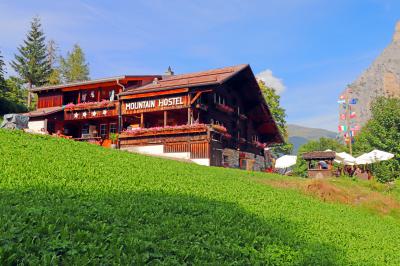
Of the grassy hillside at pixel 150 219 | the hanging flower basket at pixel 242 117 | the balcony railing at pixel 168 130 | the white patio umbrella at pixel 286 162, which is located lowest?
the grassy hillside at pixel 150 219

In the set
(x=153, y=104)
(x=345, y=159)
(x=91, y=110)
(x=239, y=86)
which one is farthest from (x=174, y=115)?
(x=345, y=159)

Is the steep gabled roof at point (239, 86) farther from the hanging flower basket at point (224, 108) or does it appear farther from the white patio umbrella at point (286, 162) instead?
the white patio umbrella at point (286, 162)

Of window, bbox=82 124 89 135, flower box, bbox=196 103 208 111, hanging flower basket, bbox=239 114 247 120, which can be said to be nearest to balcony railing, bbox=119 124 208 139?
flower box, bbox=196 103 208 111

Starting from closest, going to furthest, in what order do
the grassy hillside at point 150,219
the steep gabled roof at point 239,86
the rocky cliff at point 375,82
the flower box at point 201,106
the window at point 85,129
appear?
the grassy hillside at point 150,219 < the flower box at point 201,106 < the steep gabled roof at point 239,86 < the window at point 85,129 < the rocky cliff at point 375,82

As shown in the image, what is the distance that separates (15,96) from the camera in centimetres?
5228

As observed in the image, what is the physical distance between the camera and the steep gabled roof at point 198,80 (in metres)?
27.4

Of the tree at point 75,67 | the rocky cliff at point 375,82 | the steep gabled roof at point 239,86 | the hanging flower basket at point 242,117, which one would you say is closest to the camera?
the steep gabled roof at point 239,86

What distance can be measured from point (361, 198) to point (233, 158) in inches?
548

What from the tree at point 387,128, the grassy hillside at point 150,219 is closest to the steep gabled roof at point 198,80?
the grassy hillside at point 150,219

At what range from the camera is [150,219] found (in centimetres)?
752

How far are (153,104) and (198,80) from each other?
4.19 metres

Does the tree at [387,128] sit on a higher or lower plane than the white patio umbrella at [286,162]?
higher

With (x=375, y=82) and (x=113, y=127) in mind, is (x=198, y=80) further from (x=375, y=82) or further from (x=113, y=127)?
(x=375, y=82)

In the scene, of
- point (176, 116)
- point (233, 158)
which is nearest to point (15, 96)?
point (176, 116)
